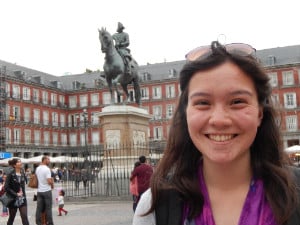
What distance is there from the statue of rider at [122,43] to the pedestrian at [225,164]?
50.3 feet

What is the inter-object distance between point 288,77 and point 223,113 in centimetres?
5853

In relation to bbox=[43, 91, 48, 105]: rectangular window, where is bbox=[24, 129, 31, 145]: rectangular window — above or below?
below

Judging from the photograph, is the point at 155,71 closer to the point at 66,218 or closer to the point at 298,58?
the point at 298,58

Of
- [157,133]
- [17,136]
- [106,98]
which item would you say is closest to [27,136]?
[17,136]

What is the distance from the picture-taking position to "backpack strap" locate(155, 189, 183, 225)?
1.42m

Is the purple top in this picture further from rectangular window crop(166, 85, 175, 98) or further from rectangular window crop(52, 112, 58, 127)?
rectangular window crop(52, 112, 58, 127)

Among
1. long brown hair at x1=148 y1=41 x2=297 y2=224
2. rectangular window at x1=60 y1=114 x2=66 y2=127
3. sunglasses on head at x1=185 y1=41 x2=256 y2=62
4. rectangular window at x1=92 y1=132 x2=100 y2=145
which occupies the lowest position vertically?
long brown hair at x1=148 y1=41 x2=297 y2=224

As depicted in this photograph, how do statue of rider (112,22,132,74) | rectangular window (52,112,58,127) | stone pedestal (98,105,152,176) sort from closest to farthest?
stone pedestal (98,105,152,176), statue of rider (112,22,132,74), rectangular window (52,112,58,127)

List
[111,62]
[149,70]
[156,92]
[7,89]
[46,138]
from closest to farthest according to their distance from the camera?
[111,62] < [7,89] < [156,92] < [46,138] < [149,70]

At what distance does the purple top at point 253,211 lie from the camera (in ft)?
4.60

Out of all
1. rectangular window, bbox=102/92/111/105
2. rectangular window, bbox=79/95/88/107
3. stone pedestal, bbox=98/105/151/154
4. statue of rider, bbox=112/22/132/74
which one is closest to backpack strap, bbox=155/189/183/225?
stone pedestal, bbox=98/105/151/154

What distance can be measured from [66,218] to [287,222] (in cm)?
999

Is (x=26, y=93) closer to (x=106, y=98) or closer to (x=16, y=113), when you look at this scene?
(x=16, y=113)

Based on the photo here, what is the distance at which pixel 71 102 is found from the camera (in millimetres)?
70625
